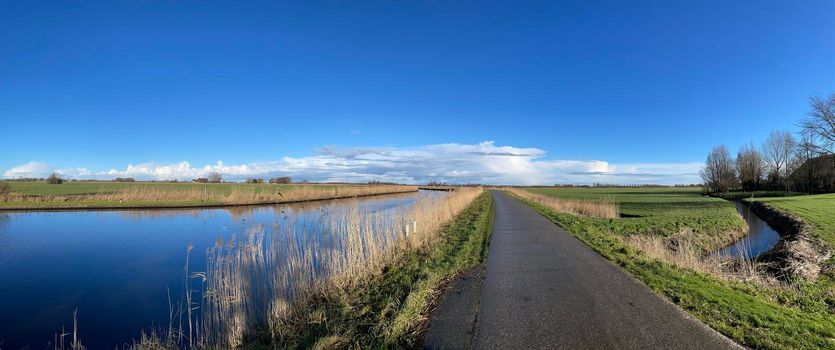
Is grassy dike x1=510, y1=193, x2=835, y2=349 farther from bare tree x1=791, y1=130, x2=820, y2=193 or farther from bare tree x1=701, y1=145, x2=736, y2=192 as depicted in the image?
bare tree x1=701, y1=145, x2=736, y2=192

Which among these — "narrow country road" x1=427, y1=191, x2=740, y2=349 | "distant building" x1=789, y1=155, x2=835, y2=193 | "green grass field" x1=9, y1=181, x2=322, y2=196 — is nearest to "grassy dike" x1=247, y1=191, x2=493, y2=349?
"narrow country road" x1=427, y1=191, x2=740, y2=349

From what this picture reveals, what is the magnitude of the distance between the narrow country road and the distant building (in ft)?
212

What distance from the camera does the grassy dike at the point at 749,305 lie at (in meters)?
4.75

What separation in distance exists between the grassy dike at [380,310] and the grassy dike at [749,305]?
398 centimetres

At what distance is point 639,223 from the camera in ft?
67.4

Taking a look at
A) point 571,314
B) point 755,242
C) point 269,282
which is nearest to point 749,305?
point 571,314

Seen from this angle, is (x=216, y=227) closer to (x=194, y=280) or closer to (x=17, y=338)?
(x=194, y=280)

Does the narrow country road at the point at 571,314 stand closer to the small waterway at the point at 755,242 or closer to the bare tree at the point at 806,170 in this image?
the small waterway at the point at 755,242

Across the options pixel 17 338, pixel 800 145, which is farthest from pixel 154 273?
pixel 800 145

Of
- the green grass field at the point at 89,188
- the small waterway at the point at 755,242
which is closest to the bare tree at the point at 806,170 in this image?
the small waterway at the point at 755,242

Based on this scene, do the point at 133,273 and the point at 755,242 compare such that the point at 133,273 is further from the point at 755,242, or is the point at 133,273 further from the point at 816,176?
the point at 816,176

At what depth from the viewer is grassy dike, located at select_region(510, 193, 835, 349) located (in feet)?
15.6

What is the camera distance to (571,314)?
211 inches

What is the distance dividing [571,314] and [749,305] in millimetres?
3349
